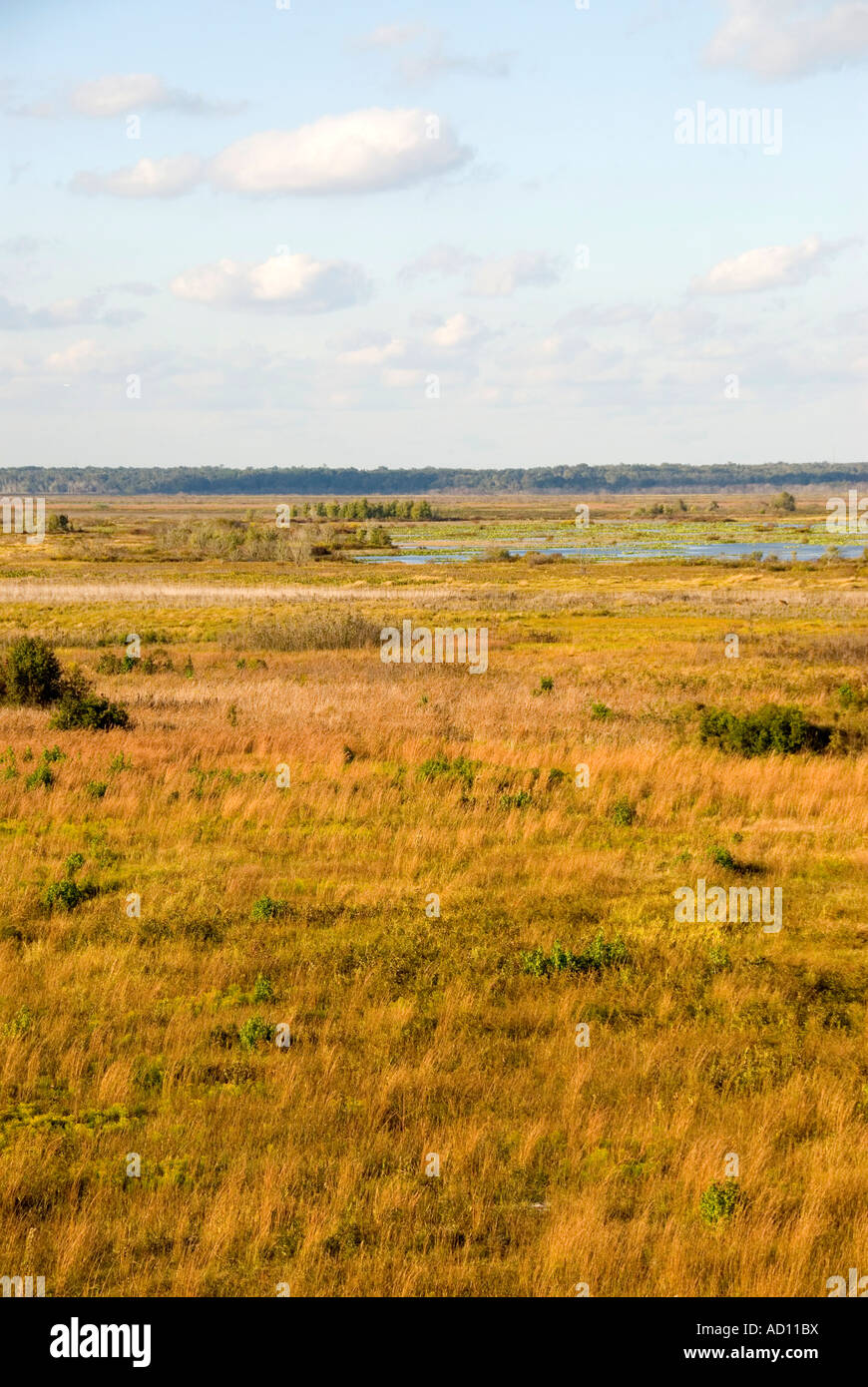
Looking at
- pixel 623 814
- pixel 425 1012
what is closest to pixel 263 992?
pixel 425 1012

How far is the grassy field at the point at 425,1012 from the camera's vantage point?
18.7ft

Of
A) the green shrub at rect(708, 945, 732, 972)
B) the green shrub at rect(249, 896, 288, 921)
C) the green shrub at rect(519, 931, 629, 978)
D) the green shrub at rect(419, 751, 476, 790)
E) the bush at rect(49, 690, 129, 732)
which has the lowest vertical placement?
the green shrub at rect(708, 945, 732, 972)

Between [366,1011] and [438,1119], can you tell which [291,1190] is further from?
[366,1011]

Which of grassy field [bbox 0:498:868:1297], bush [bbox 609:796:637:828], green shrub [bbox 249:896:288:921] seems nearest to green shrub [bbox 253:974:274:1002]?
grassy field [bbox 0:498:868:1297]

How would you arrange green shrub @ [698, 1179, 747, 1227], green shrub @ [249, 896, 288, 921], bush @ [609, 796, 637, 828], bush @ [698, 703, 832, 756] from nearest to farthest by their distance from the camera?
green shrub @ [698, 1179, 747, 1227] → green shrub @ [249, 896, 288, 921] → bush @ [609, 796, 637, 828] → bush @ [698, 703, 832, 756]

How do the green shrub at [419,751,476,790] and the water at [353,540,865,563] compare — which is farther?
the water at [353,540,865,563]

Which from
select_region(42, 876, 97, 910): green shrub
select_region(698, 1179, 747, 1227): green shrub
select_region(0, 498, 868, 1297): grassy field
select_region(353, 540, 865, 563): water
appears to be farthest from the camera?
select_region(353, 540, 865, 563): water

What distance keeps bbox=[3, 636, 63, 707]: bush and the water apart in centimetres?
7815

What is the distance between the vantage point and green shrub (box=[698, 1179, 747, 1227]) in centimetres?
588

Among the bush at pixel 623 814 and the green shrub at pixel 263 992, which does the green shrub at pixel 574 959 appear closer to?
the green shrub at pixel 263 992

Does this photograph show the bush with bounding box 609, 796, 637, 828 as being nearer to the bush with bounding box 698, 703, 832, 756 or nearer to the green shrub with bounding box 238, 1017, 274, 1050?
the bush with bounding box 698, 703, 832, 756

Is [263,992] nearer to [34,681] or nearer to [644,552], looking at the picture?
[34,681]

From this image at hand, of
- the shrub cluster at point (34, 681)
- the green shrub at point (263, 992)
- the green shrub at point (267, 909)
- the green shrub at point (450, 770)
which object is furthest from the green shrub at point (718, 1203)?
the shrub cluster at point (34, 681)

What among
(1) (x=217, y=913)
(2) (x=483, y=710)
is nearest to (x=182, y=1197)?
(1) (x=217, y=913)
